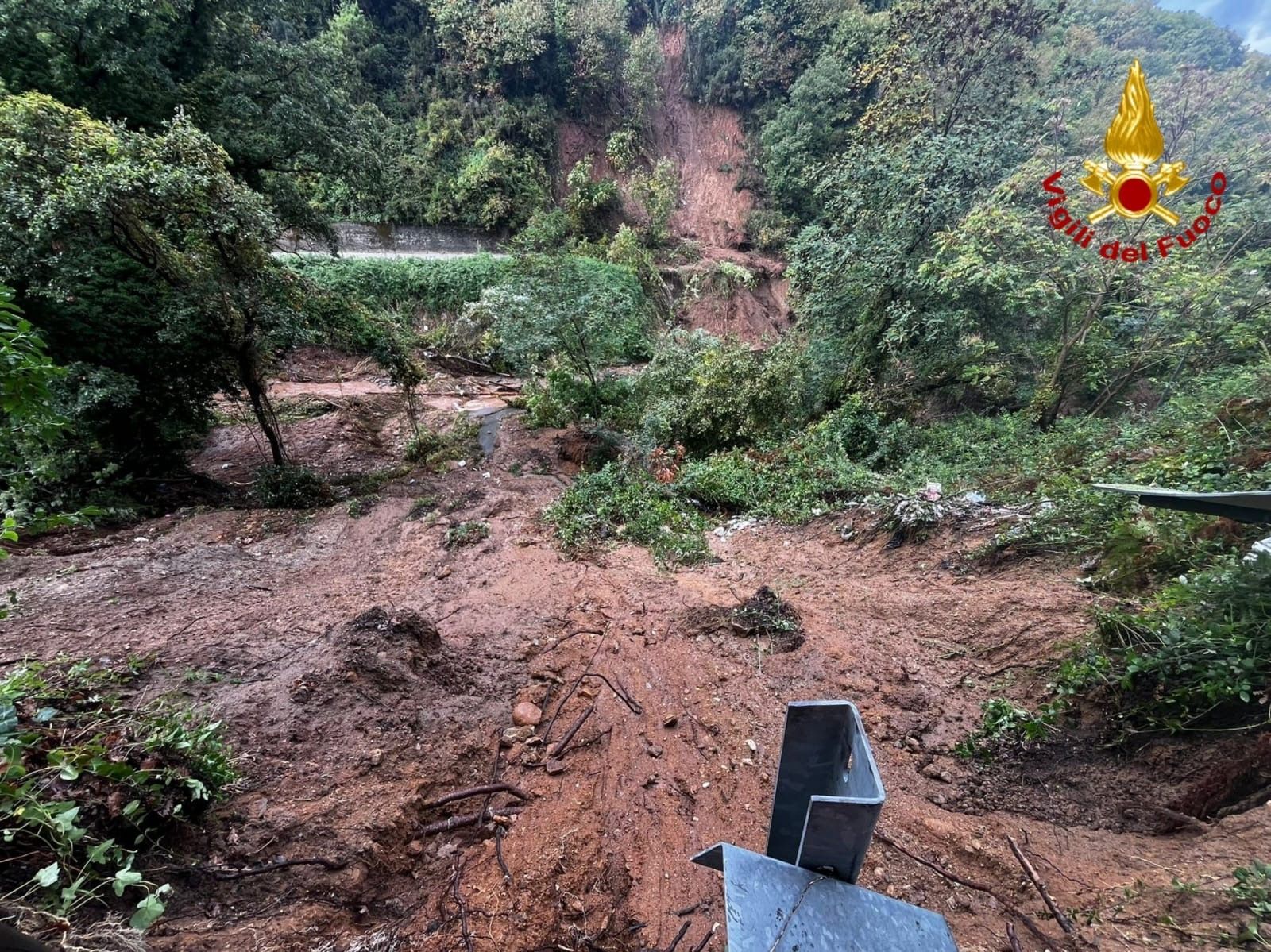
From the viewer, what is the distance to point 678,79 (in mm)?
25234

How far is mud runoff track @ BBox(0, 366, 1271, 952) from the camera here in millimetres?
1860

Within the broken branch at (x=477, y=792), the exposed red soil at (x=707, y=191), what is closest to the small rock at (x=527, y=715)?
the broken branch at (x=477, y=792)

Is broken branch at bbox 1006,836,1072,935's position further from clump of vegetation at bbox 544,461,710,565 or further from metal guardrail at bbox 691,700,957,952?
clump of vegetation at bbox 544,461,710,565

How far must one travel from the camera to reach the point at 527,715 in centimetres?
305

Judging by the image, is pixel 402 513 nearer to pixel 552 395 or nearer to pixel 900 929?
pixel 552 395

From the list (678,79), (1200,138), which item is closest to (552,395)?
(1200,138)

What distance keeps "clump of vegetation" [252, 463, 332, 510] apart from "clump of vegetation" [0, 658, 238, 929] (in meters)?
5.38

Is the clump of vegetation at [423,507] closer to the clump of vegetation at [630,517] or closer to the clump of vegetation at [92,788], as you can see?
the clump of vegetation at [630,517]

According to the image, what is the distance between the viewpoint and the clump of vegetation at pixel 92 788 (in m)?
1.43

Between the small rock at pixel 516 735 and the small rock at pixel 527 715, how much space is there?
1.2 inches

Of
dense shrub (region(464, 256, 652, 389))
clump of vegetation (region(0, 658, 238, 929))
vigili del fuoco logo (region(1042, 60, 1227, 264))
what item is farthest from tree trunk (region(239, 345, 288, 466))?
vigili del fuoco logo (region(1042, 60, 1227, 264))

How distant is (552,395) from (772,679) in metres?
8.09

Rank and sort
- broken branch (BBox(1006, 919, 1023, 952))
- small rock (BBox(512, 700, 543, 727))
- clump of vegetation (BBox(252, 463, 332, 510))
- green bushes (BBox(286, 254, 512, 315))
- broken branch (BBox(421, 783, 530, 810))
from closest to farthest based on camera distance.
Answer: broken branch (BBox(1006, 919, 1023, 952))
broken branch (BBox(421, 783, 530, 810))
small rock (BBox(512, 700, 543, 727))
clump of vegetation (BBox(252, 463, 332, 510))
green bushes (BBox(286, 254, 512, 315))

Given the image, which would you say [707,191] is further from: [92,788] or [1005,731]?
[92,788]
